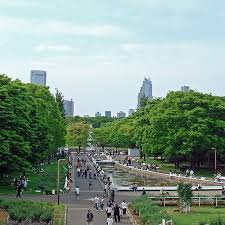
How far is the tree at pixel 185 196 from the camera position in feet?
133

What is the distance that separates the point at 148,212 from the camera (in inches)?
1373

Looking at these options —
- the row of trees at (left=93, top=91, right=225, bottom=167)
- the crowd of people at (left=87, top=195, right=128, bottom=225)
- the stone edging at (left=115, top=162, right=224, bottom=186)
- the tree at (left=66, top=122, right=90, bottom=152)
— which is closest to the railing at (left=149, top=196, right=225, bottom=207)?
the crowd of people at (left=87, top=195, right=128, bottom=225)

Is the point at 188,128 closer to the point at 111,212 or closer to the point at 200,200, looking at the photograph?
the point at 200,200

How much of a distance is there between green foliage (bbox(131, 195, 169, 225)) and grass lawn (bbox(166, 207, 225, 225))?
4.91 feet

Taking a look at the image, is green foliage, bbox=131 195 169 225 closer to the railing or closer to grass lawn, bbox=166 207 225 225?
grass lawn, bbox=166 207 225 225

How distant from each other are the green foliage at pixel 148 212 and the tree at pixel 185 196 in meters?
2.57

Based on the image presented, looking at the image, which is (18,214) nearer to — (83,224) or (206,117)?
(83,224)

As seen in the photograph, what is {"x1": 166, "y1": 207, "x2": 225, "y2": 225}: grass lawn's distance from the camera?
118ft

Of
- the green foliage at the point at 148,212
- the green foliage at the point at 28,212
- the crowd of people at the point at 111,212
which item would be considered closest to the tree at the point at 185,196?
the green foliage at the point at 148,212

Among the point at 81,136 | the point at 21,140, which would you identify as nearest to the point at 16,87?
the point at 21,140

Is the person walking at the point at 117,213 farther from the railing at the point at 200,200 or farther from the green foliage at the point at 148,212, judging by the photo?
the railing at the point at 200,200

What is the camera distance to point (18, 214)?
33594 millimetres

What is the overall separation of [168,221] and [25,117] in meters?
24.7

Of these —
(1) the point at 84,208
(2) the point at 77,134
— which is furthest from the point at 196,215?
(2) the point at 77,134
